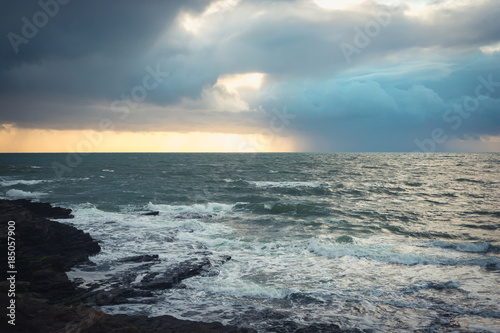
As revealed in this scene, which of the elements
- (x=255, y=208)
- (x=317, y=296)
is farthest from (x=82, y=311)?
(x=255, y=208)

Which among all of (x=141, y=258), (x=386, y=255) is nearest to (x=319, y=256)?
(x=386, y=255)

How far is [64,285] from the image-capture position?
9.39 metres

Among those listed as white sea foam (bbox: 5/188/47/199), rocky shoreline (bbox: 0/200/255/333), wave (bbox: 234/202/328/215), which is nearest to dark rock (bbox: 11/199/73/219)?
rocky shoreline (bbox: 0/200/255/333)

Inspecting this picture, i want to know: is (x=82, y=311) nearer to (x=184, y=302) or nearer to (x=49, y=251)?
(x=184, y=302)

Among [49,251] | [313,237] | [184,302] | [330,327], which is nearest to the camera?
[330,327]

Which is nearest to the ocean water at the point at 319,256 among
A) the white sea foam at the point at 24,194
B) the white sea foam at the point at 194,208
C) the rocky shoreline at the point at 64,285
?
the white sea foam at the point at 194,208

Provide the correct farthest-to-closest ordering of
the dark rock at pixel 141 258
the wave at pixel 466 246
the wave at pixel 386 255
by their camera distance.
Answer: the wave at pixel 466 246, the wave at pixel 386 255, the dark rock at pixel 141 258

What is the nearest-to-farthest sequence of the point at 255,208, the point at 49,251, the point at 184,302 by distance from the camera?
the point at 184,302, the point at 49,251, the point at 255,208

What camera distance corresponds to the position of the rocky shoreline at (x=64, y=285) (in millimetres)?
6449

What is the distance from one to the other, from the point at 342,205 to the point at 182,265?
20.1 meters

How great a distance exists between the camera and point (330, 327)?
773 cm

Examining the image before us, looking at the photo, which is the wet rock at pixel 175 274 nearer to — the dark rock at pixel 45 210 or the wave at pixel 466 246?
the wave at pixel 466 246

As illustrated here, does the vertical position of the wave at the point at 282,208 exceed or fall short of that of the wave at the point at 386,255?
it exceeds it

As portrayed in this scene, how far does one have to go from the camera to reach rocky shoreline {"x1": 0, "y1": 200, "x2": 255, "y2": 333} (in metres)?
6.45
